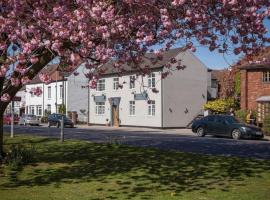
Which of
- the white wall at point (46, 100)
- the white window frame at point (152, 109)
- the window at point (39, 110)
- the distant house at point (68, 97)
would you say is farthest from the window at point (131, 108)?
the window at point (39, 110)

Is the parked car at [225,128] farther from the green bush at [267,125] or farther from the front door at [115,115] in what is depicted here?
the front door at [115,115]

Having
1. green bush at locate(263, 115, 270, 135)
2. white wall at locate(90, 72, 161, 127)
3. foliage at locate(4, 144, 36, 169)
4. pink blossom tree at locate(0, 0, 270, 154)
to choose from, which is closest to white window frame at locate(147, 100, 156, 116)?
white wall at locate(90, 72, 161, 127)

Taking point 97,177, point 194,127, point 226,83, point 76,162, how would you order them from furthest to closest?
point 226,83
point 194,127
point 76,162
point 97,177

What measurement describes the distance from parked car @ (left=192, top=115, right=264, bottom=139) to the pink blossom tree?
19.2 m

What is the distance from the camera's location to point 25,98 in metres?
80.9

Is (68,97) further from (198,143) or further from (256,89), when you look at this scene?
(198,143)

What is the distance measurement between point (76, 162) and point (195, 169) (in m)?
3.64

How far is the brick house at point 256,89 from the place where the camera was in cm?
4038

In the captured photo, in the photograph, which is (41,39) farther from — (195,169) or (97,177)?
(195,169)

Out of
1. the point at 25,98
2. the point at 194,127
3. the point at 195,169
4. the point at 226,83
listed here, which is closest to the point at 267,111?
the point at 194,127

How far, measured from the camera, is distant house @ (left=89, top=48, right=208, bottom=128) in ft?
160

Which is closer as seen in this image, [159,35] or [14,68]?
[14,68]

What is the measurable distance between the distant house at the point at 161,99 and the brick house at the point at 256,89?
7.37 meters

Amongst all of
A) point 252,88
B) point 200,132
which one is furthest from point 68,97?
point 200,132
